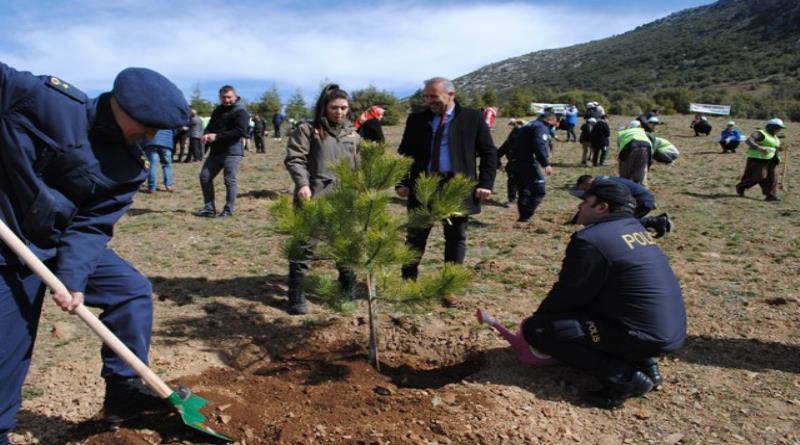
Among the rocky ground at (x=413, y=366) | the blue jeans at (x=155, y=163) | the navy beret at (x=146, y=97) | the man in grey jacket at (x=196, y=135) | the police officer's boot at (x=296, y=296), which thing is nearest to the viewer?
the navy beret at (x=146, y=97)

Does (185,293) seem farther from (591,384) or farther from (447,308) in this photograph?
(591,384)

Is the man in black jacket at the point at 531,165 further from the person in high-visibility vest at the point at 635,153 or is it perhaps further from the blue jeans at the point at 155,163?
the blue jeans at the point at 155,163

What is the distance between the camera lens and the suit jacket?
14.2ft

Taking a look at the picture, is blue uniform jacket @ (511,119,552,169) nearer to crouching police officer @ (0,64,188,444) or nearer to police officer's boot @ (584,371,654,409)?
police officer's boot @ (584,371,654,409)

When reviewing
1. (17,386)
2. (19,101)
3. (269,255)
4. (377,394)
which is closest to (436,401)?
(377,394)

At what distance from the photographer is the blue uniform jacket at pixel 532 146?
8.35 m

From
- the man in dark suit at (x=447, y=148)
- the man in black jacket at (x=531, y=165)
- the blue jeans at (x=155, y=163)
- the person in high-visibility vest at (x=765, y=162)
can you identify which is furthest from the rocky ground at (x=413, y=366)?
the person in high-visibility vest at (x=765, y=162)

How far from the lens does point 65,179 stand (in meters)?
2.26

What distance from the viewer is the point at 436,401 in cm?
310

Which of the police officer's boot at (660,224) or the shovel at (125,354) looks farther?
the police officer's boot at (660,224)

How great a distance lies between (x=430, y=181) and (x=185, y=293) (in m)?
2.62

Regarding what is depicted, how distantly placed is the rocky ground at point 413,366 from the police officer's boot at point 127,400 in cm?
8

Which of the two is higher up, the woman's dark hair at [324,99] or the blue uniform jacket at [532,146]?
the woman's dark hair at [324,99]

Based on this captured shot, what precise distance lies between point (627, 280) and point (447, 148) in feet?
5.47
